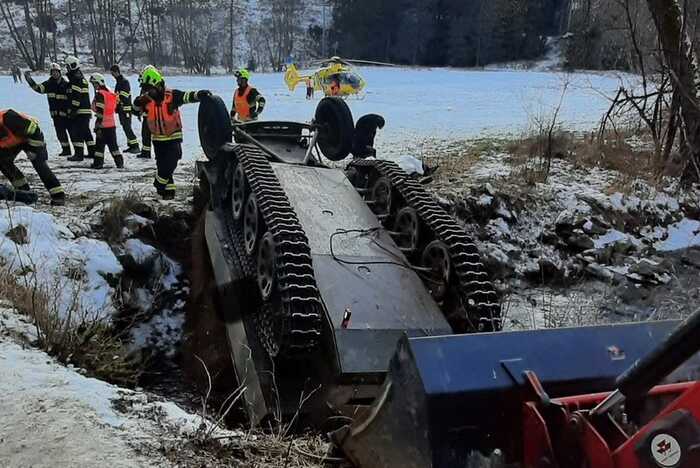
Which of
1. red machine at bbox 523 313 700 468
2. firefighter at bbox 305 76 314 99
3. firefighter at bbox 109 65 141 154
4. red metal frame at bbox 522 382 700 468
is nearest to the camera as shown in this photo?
red machine at bbox 523 313 700 468

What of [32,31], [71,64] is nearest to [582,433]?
[71,64]

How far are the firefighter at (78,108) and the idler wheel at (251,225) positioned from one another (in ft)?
19.0

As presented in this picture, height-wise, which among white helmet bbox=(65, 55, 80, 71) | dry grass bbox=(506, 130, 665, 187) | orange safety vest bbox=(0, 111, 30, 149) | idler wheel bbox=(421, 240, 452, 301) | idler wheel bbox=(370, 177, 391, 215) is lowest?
dry grass bbox=(506, 130, 665, 187)

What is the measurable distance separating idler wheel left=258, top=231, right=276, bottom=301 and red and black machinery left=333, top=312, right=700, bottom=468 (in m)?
2.25

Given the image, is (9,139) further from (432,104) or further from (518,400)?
(432,104)

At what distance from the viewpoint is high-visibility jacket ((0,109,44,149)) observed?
24.1ft

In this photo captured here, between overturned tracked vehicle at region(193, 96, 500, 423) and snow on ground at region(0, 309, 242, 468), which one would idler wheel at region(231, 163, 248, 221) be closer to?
→ overturned tracked vehicle at region(193, 96, 500, 423)

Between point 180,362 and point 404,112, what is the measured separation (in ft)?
51.8

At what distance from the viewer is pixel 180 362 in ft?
20.5

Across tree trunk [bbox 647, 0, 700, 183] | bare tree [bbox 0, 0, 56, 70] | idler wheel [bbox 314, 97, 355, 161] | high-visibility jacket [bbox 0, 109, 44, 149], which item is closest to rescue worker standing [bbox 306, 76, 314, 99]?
tree trunk [bbox 647, 0, 700, 183]

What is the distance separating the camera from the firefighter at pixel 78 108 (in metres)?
10.4

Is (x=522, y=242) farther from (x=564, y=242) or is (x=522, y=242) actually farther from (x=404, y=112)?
(x=404, y=112)

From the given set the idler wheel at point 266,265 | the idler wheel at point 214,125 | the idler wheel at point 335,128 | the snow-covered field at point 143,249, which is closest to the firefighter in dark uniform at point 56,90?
the snow-covered field at point 143,249

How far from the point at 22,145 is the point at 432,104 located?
17810 millimetres
